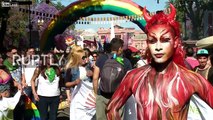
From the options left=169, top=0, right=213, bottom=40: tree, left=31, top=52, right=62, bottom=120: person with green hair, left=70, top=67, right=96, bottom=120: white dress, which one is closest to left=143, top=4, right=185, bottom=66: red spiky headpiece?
left=70, top=67, right=96, bottom=120: white dress

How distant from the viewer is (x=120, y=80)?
22.2 feet

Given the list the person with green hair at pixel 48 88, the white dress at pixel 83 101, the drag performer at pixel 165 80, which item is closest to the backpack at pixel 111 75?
the white dress at pixel 83 101

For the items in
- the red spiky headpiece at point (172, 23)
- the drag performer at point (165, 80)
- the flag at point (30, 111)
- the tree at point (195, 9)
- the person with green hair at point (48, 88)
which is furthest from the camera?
the tree at point (195, 9)

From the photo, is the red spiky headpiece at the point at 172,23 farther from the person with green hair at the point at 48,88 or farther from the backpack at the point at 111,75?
the person with green hair at the point at 48,88

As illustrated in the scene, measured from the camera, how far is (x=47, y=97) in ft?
28.8

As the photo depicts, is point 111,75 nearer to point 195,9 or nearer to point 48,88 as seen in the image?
point 48,88

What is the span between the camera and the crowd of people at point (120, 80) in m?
3.73

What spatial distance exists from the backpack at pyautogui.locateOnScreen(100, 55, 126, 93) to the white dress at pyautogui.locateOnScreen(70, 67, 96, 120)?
165 cm

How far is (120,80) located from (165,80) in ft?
9.87

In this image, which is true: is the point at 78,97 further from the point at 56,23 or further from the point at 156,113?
the point at 56,23

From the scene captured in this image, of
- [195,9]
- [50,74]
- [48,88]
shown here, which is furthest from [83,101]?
[195,9]

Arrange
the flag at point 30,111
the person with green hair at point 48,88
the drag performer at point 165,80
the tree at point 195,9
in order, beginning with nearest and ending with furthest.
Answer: the drag performer at point 165,80 < the person with green hair at point 48,88 < the flag at point 30,111 < the tree at point 195,9

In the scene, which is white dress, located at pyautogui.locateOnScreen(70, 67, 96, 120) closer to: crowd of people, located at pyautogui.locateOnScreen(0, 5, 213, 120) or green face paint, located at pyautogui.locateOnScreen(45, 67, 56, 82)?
crowd of people, located at pyautogui.locateOnScreen(0, 5, 213, 120)

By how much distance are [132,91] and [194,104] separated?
Answer: 50 centimetres
